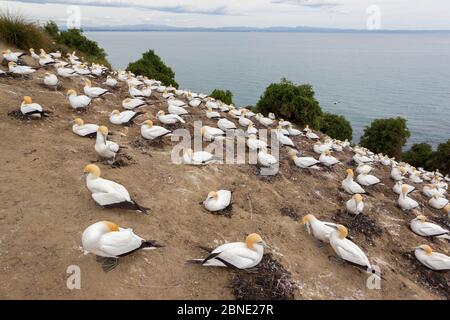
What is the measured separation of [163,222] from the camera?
6.64 meters

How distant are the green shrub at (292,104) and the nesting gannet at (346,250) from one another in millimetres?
25778

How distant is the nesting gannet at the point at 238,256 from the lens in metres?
5.56

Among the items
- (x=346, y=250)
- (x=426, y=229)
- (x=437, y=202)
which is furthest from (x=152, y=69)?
(x=346, y=250)

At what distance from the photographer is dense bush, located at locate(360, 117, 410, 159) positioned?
33719 mm

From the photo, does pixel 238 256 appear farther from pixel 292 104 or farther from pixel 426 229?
pixel 292 104

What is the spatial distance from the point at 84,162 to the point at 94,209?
203 cm

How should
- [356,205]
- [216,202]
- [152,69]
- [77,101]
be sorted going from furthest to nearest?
[152,69], [77,101], [356,205], [216,202]

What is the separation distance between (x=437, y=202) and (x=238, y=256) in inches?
401

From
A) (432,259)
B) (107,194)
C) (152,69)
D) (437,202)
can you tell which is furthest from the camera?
(152,69)

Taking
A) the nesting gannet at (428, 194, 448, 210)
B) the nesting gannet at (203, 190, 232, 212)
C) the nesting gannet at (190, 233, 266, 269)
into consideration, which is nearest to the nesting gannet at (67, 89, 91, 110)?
A: the nesting gannet at (203, 190, 232, 212)

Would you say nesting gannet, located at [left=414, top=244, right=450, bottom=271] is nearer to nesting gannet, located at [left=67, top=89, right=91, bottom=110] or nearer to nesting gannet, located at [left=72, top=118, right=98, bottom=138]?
nesting gannet, located at [left=72, top=118, right=98, bottom=138]

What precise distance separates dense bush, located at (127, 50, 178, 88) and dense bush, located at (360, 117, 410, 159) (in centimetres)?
2024

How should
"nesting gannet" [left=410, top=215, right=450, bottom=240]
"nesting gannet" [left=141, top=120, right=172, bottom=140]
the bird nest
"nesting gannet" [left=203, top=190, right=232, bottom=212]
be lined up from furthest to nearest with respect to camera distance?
1. "nesting gannet" [left=141, top=120, right=172, bottom=140]
2. "nesting gannet" [left=410, top=215, right=450, bottom=240]
3. "nesting gannet" [left=203, top=190, right=232, bottom=212]
4. the bird nest

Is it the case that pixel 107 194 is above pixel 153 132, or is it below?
below
